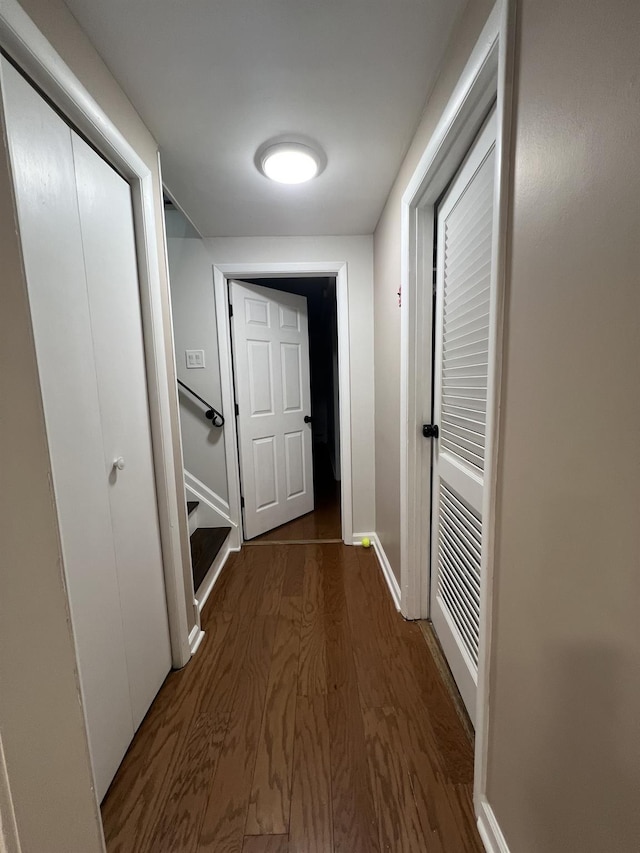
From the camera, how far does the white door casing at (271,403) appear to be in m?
2.42

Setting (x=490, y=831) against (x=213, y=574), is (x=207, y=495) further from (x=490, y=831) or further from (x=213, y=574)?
(x=490, y=831)

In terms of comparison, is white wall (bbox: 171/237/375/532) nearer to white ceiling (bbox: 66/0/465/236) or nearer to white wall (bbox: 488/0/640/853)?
white ceiling (bbox: 66/0/465/236)

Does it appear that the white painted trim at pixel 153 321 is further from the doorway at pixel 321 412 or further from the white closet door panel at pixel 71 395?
the doorway at pixel 321 412

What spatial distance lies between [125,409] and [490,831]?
156 centimetres

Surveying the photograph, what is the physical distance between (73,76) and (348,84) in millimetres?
795

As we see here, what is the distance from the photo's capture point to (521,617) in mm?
707

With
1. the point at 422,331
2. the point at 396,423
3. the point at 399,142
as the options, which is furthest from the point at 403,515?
the point at 399,142

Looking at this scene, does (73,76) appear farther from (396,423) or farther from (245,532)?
(245,532)

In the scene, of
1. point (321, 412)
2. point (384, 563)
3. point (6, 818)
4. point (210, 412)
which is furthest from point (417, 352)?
point (321, 412)

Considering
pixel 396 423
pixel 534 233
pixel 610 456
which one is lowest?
pixel 396 423

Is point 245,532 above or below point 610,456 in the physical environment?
below

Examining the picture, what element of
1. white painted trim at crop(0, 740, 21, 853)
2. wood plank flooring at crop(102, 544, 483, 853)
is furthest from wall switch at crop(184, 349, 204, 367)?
white painted trim at crop(0, 740, 21, 853)

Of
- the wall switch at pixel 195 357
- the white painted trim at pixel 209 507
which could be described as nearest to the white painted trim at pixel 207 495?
the white painted trim at pixel 209 507

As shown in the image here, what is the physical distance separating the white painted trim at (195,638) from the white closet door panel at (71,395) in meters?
0.43
